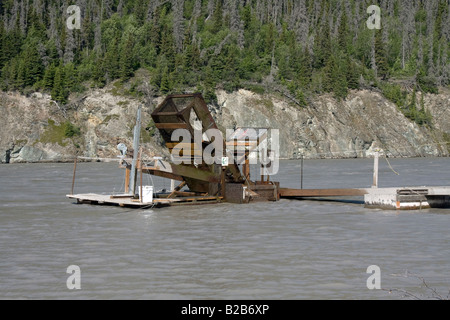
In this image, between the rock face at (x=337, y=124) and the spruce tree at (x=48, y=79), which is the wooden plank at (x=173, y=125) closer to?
the rock face at (x=337, y=124)

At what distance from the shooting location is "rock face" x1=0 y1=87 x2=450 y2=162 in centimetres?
12288

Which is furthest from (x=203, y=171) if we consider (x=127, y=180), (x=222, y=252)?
(x=222, y=252)

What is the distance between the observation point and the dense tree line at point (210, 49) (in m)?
138

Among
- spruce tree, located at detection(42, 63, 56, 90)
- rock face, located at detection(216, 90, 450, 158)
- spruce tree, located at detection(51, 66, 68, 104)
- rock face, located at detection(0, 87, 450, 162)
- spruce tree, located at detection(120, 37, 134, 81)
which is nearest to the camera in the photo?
rock face, located at detection(0, 87, 450, 162)

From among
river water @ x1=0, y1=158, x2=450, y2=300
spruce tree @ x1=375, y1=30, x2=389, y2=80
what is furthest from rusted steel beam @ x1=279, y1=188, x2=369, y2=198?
spruce tree @ x1=375, y1=30, x2=389, y2=80

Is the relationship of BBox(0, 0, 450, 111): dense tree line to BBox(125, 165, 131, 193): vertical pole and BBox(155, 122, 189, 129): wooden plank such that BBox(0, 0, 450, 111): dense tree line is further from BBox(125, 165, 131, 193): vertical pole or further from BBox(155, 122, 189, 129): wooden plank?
BBox(155, 122, 189, 129): wooden plank

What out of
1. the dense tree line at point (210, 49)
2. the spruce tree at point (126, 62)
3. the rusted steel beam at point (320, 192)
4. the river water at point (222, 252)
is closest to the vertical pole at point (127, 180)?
the river water at point (222, 252)

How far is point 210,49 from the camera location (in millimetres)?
159250

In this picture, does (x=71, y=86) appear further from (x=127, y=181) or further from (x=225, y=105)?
(x=127, y=181)

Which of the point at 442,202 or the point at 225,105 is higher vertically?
the point at 225,105

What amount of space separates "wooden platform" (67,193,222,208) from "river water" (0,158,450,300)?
0.56m
